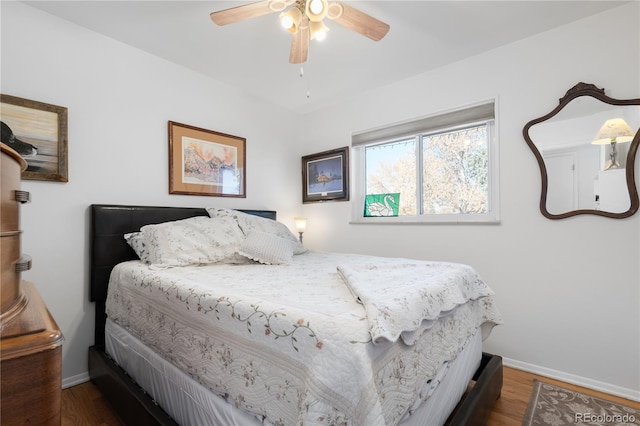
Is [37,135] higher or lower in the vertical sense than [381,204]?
higher

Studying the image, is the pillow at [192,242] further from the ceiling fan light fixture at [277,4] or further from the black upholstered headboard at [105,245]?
the ceiling fan light fixture at [277,4]

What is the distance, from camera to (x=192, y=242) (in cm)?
218

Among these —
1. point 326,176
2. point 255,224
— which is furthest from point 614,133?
point 255,224

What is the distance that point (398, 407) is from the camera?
0.99 meters

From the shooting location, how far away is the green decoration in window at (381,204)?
3.23m

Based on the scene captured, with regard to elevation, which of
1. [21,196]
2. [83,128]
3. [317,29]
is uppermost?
[317,29]

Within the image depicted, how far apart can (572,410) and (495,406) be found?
0.44 metres

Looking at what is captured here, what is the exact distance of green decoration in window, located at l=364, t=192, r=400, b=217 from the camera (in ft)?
Answer: 10.6

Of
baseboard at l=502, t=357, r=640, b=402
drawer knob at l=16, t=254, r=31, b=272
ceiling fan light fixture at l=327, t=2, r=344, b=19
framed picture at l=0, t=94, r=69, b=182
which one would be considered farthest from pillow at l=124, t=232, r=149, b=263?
baseboard at l=502, t=357, r=640, b=402

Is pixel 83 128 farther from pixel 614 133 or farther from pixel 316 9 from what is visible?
pixel 614 133

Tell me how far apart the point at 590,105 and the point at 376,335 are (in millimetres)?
2394

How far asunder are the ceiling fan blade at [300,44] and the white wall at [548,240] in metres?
1.20

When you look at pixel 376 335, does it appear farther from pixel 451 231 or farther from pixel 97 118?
pixel 97 118

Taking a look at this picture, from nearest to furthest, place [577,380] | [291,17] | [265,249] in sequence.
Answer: [291,17] → [577,380] → [265,249]
